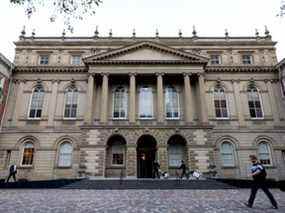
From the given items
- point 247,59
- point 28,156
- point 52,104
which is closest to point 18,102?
point 52,104

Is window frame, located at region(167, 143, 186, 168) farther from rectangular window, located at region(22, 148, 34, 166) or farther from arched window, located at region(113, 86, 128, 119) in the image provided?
rectangular window, located at region(22, 148, 34, 166)

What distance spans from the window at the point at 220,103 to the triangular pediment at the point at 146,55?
402cm

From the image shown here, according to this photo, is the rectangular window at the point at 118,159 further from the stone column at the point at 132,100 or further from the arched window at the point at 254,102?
the arched window at the point at 254,102

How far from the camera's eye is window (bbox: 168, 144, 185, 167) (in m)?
24.2

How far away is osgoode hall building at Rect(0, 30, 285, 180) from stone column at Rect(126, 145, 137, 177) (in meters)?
0.10

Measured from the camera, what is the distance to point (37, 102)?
86.7 feet

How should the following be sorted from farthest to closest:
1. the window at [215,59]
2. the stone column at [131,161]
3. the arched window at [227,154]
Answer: the window at [215,59], the arched window at [227,154], the stone column at [131,161]

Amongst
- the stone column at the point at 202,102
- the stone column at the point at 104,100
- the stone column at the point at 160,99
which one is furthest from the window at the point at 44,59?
the stone column at the point at 202,102

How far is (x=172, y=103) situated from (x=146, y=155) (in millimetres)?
6543

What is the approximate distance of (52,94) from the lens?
2661 centimetres

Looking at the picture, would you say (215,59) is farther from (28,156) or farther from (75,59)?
(28,156)

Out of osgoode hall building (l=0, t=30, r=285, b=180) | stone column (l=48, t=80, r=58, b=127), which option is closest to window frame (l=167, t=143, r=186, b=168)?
osgoode hall building (l=0, t=30, r=285, b=180)

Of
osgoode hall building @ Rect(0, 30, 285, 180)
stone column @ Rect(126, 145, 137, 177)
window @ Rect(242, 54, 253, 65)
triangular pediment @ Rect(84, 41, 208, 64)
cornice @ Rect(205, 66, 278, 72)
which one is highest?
window @ Rect(242, 54, 253, 65)

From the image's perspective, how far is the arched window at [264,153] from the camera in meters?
24.6
